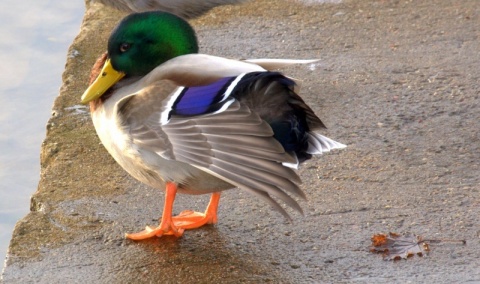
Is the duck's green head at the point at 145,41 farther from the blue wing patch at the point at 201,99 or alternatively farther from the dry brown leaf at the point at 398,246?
the dry brown leaf at the point at 398,246

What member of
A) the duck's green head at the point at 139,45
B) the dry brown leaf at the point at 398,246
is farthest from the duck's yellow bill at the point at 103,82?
the dry brown leaf at the point at 398,246

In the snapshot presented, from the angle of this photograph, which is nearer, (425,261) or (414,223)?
(425,261)

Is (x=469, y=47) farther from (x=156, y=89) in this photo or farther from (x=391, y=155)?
(x=156, y=89)

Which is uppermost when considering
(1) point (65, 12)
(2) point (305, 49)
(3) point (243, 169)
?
(3) point (243, 169)

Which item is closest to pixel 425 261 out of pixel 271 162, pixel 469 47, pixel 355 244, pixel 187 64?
pixel 355 244

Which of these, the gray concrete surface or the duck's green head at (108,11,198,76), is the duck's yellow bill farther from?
the gray concrete surface

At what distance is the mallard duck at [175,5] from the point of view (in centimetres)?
A: 646

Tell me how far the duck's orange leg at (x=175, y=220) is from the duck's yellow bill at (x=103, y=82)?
52 centimetres

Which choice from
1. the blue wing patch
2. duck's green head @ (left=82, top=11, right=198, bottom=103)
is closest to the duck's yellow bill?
duck's green head @ (left=82, top=11, right=198, bottom=103)

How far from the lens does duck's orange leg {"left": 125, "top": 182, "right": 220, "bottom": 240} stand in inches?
165

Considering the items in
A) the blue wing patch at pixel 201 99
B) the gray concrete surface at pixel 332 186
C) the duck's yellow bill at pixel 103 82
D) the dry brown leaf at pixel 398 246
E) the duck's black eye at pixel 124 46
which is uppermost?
the duck's black eye at pixel 124 46

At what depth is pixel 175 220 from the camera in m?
4.36

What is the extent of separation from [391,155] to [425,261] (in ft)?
3.19

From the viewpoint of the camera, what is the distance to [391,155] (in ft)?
15.9
